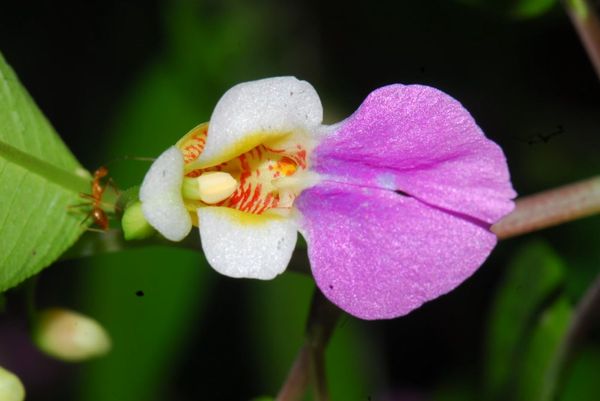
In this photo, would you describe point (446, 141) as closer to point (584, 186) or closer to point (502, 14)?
point (584, 186)

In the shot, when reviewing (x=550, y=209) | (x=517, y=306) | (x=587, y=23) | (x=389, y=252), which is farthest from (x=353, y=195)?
(x=517, y=306)

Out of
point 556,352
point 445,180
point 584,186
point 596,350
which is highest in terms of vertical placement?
point 445,180

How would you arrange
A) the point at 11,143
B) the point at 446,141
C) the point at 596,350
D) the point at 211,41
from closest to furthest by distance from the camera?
the point at 446,141 → the point at 11,143 → the point at 596,350 → the point at 211,41

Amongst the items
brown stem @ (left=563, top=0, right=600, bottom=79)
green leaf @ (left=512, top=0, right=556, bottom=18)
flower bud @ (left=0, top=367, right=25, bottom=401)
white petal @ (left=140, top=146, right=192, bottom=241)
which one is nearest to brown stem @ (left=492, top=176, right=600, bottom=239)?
brown stem @ (left=563, top=0, right=600, bottom=79)

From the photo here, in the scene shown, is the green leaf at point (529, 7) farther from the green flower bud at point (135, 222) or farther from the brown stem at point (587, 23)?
the green flower bud at point (135, 222)

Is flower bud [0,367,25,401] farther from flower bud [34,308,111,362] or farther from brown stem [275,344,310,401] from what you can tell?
brown stem [275,344,310,401]

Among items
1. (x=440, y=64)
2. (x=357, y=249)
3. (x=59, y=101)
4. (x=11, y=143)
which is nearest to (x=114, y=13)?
(x=59, y=101)

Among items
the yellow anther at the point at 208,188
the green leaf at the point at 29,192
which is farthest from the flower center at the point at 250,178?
the green leaf at the point at 29,192
